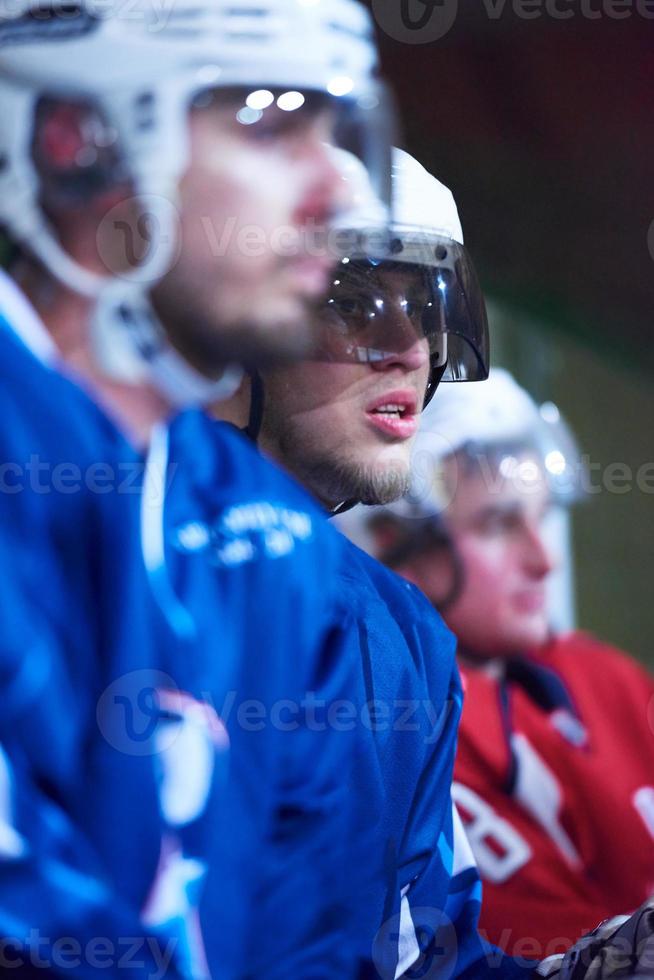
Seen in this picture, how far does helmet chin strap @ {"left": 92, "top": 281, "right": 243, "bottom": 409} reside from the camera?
2.25 ft

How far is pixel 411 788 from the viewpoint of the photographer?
3.04ft

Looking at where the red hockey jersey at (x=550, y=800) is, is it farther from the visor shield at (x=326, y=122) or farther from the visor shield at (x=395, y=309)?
the visor shield at (x=326, y=122)

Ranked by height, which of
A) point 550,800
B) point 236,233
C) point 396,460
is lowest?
point 550,800

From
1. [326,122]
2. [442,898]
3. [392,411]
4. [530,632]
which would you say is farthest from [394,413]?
[530,632]

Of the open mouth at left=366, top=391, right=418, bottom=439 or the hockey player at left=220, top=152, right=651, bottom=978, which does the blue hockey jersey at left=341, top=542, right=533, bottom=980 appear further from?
the open mouth at left=366, top=391, right=418, bottom=439

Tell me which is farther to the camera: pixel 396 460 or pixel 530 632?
pixel 530 632

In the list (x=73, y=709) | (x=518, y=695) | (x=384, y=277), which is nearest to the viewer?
(x=73, y=709)

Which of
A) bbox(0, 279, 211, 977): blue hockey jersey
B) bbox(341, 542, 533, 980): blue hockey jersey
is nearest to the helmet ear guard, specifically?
bbox(0, 279, 211, 977): blue hockey jersey

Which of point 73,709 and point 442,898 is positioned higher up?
point 73,709

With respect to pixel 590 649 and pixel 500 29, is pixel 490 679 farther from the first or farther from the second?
pixel 500 29

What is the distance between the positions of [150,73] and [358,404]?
276mm

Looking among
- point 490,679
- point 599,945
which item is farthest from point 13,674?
point 490,679

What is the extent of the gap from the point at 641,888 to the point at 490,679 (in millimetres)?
317

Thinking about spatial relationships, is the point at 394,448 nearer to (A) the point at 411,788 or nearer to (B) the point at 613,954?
(A) the point at 411,788
